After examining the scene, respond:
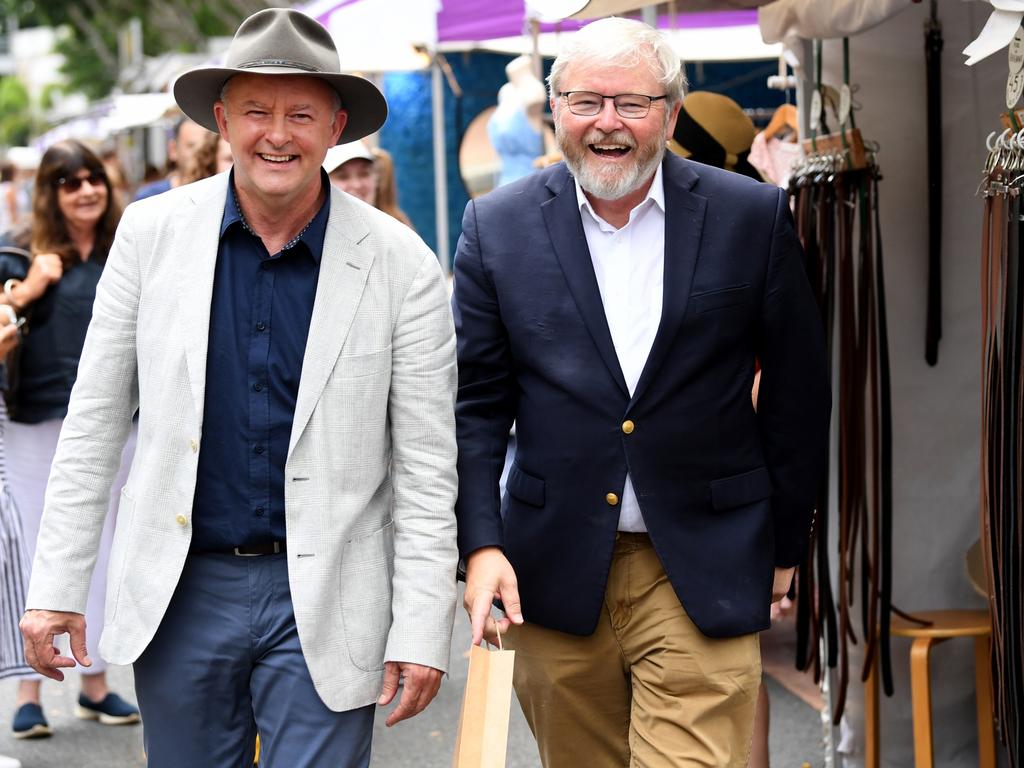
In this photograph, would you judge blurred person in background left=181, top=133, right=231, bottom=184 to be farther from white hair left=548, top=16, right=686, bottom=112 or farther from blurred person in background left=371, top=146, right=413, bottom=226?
white hair left=548, top=16, right=686, bottom=112

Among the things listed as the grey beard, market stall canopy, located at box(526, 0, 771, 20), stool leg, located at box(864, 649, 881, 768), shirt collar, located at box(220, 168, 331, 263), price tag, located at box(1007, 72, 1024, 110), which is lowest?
stool leg, located at box(864, 649, 881, 768)

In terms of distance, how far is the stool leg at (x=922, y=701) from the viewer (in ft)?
13.9

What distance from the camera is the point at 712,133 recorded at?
4816mm

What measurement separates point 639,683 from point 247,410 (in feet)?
3.49

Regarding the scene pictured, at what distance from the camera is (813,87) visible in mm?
4426

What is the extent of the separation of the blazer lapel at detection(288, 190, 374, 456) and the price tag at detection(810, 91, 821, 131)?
5.55 feet

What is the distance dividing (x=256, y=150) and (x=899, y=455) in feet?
7.61

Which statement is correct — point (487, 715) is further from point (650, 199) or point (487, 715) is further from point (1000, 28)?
point (1000, 28)

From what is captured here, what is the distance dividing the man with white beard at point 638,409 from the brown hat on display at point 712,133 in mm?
1487

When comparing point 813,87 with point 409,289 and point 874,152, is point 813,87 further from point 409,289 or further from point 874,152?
point 409,289

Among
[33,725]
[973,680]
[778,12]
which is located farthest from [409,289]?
[33,725]

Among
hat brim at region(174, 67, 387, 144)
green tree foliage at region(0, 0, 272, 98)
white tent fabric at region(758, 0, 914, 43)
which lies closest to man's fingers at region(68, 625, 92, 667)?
hat brim at region(174, 67, 387, 144)

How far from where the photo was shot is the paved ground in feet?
18.1

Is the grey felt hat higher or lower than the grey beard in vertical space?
higher
